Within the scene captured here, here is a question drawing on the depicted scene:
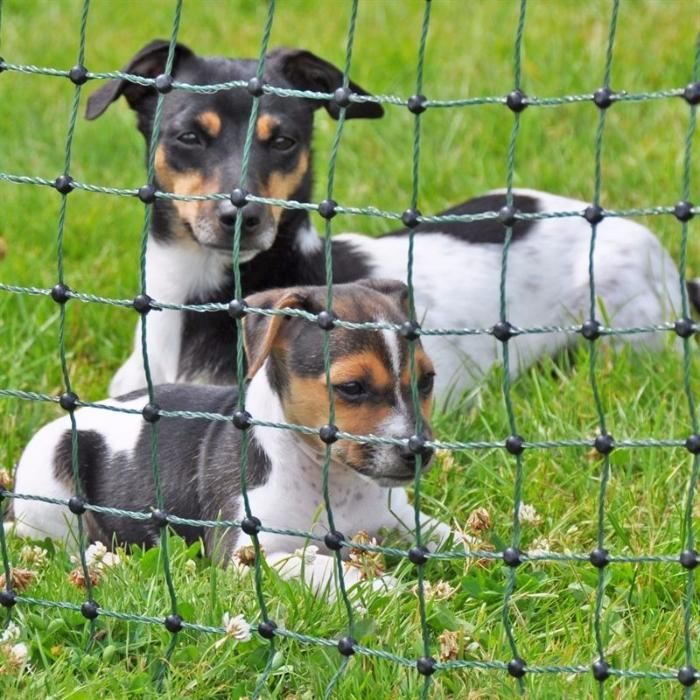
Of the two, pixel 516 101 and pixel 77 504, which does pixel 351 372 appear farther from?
pixel 516 101

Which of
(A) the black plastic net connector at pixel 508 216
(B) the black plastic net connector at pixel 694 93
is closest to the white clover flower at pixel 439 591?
(A) the black plastic net connector at pixel 508 216

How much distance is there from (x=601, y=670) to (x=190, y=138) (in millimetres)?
2897

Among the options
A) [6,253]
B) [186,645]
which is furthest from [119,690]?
[6,253]

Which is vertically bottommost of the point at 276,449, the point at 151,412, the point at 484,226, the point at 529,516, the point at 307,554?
the point at 307,554

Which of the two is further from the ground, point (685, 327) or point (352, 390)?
point (685, 327)

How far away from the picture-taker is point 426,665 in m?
3.54

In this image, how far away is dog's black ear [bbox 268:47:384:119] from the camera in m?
5.88

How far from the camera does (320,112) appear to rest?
8.06 m

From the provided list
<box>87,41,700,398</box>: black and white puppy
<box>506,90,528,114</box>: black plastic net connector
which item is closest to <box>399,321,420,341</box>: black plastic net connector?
<box>506,90,528,114</box>: black plastic net connector

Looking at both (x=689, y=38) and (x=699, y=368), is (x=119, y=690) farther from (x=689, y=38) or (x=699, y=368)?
(x=689, y=38)

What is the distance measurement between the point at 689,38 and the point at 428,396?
4.81 metres

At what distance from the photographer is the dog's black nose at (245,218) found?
17.7 feet

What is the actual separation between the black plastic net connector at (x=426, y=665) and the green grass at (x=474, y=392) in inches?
6.0

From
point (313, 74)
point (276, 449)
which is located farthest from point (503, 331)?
point (313, 74)
